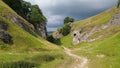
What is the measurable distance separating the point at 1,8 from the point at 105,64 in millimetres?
58134

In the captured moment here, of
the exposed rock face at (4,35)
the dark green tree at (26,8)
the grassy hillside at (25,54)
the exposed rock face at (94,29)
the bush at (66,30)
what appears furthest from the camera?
the bush at (66,30)

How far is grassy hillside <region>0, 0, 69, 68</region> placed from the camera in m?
54.2

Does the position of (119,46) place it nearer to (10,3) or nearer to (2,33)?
(2,33)

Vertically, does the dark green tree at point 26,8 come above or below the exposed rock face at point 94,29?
above

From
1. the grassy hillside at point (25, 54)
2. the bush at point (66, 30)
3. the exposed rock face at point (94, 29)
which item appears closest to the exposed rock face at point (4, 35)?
the grassy hillside at point (25, 54)

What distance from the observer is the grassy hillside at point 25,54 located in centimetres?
5422

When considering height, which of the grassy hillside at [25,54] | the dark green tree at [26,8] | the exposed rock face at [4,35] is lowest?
the grassy hillside at [25,54]

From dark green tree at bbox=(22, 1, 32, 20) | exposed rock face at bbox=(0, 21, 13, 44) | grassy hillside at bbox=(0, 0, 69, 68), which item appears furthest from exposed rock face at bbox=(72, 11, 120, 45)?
exposed rock face at bbox=(0, 21, 13, 44)

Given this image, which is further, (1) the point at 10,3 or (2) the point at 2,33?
(1) the point at 10,3

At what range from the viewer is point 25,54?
68.1 m

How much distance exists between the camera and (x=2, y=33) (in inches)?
3076

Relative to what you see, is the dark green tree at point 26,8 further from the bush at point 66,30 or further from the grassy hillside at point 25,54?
the grassy hillside at point 25,54

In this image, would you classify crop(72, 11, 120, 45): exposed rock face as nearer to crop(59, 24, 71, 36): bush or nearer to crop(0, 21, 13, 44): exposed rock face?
crop(59, 24, 71, 36): bush

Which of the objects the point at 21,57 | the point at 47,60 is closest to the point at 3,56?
the point at 21,57
